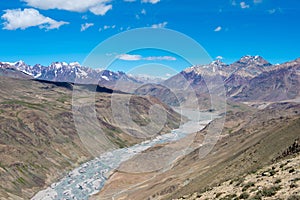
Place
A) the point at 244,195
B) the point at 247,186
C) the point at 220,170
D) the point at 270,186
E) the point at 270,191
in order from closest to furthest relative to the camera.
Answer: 1. the point at 270,191
2. the point at 270,186
3. the point at 244,195
4. the point at 247,186
5. the point at 220,170

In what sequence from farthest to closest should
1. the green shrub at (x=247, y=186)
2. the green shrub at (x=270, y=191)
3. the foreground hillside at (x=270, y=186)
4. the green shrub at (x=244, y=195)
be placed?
the green shrub at (x=247, y=186)
the green shrub at (x=244, y=195)
the green shrub at (x=270, y=191)
the foreground hillside at (x=270, y=186)

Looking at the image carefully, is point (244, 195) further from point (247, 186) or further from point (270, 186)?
point (247, 186)

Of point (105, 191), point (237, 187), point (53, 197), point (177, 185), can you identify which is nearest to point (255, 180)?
point (237, 187)

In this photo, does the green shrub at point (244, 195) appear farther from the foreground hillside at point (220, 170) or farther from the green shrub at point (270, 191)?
the foreground hillside at point (220, 170)

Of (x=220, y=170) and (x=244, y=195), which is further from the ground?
(x=244, y=195)

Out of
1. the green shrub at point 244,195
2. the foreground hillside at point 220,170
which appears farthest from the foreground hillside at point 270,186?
the foreground hillside at point 220,170

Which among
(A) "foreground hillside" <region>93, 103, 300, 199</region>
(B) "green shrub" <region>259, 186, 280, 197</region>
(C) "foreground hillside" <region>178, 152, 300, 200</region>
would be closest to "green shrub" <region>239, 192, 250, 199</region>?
(C) "foreground hillside" <region>178, 152, 300, 200</region>

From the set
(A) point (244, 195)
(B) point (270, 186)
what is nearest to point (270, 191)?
(B) point (270, 186)

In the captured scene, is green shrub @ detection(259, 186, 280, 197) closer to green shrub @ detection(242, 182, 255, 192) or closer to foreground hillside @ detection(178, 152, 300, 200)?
foreground hillside @ detection(178, 152, 300, 200)

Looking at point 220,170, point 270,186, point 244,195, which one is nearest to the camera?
point 270,186
